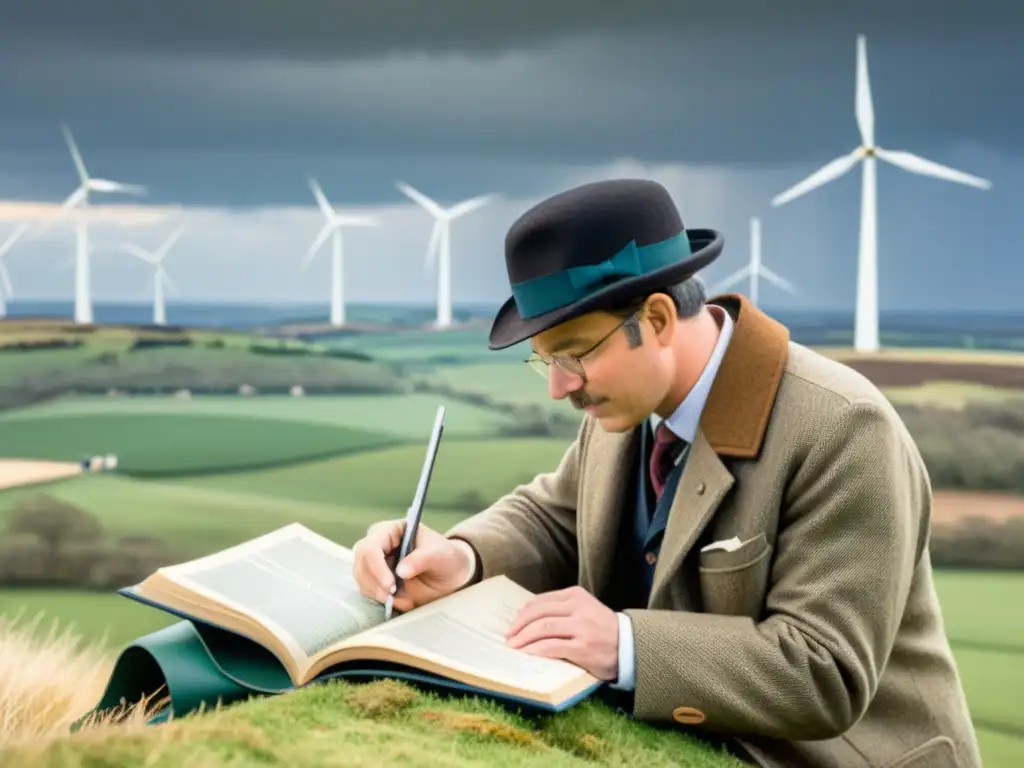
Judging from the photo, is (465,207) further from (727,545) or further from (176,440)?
(727,545)

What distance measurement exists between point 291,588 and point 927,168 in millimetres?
4070

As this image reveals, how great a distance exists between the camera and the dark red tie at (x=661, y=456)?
66.2 inches

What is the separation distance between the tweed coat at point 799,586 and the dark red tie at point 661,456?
12cm

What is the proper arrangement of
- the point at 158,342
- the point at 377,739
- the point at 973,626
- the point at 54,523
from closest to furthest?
the point at 377,739
the point at 973,626
the point at 54,523
the point at 158,342

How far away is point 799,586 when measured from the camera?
1452mm

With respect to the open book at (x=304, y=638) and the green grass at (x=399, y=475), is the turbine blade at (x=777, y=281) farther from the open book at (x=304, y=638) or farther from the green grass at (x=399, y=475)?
the open book at (x=304, y=638)

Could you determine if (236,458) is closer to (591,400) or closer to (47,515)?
(47,515)

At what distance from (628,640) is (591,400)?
0.31 m

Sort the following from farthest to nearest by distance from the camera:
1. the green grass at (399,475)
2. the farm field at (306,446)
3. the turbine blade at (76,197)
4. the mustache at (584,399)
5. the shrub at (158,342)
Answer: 1. the turbine blade at (76,197)
2. the shrub at (158,342)
3. the green grass at (399,475)
4. the farm field at (306,446)
5. the mustache at (584,399)

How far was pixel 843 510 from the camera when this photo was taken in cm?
143

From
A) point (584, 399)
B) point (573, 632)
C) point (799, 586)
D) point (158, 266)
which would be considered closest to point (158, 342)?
point (158, 266)

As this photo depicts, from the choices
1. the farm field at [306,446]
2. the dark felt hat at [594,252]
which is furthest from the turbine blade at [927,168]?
the dark felt hat at [594,252]

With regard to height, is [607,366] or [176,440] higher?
[607,366]

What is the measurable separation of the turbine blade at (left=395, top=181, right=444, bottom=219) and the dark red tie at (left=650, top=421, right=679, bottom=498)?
3.99 meters
